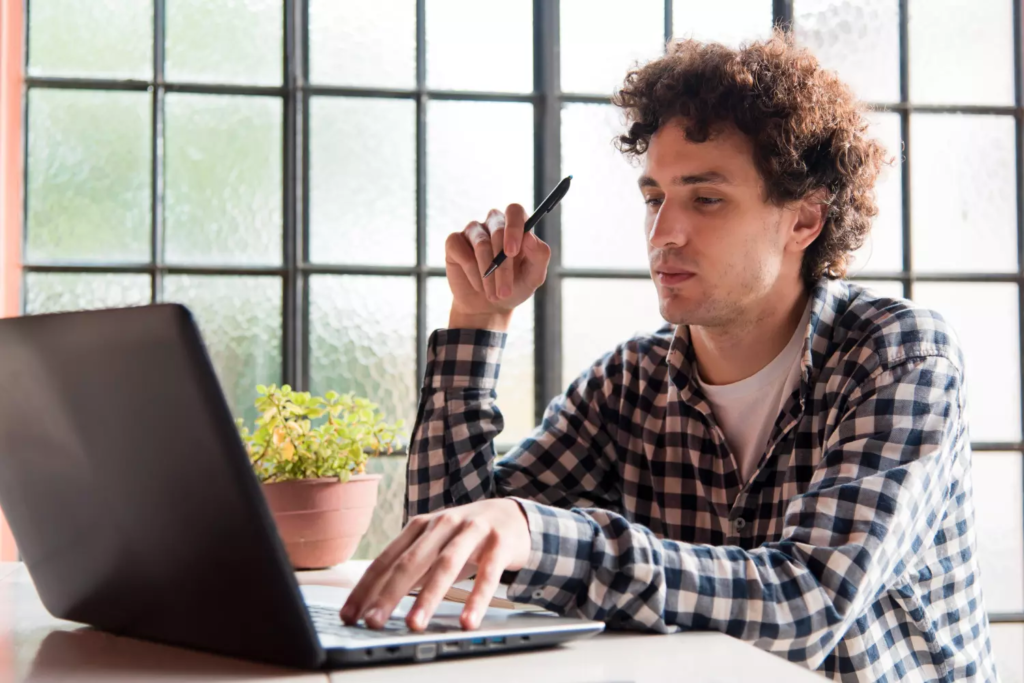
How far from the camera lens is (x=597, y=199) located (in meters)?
2.46

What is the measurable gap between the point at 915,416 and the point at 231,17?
6.11 ft

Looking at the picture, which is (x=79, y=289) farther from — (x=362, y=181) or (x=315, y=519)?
(x=315, y=519)

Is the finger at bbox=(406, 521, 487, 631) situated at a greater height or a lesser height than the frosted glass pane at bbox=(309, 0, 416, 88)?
lesser

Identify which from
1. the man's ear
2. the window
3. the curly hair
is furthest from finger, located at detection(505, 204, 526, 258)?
the window

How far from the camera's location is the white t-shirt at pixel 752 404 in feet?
4.65

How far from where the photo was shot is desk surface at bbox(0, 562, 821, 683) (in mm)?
618

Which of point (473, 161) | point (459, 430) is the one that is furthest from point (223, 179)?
point (459, 430)

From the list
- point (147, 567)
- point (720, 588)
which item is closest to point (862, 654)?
point (720, 588)

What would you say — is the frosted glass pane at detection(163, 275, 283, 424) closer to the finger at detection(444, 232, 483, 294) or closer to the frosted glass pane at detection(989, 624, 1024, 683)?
the finger at detection(444, 232, 483, 294)

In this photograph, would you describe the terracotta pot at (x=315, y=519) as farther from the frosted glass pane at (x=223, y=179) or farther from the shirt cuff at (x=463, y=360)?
the frosted glass pane at (x=223, y=179)

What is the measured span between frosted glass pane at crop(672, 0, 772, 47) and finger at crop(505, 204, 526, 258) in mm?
→ 1351

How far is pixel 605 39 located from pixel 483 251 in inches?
50.6

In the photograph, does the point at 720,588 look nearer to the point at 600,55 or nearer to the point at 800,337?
the point at 800,337

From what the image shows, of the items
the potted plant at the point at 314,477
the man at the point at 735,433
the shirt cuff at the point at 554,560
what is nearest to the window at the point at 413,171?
the potted plant at the point at 314,477
